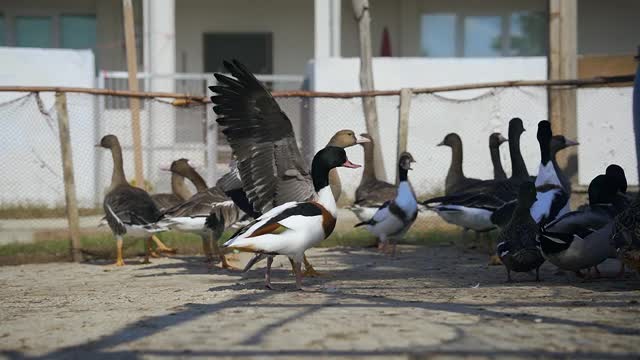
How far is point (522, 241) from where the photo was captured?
855 cm

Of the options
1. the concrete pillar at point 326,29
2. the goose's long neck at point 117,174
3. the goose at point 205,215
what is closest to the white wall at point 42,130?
the goose's long neck at point 117,174

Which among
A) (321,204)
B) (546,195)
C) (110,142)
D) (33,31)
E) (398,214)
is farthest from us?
(33,31)

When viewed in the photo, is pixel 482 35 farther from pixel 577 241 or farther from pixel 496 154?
pixel 577 241

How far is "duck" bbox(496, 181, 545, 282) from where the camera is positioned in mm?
8484

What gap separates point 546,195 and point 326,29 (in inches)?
407

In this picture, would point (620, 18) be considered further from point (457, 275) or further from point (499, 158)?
point (457, 275)

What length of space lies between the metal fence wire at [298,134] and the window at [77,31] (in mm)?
8123

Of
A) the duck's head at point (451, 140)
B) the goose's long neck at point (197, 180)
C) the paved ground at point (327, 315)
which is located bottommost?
the paved ground at point (327, 315)

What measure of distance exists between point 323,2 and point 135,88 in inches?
260

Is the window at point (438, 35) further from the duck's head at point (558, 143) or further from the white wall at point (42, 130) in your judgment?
the duck's head at point (558, 143)

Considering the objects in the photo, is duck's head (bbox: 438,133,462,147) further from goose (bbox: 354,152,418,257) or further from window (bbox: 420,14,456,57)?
window (bbox: 420,14,456,57)

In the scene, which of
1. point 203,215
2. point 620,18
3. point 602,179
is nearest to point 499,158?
point 602,179

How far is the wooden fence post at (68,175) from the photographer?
458 inches

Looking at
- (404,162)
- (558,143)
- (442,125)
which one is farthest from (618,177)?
(442,125)
